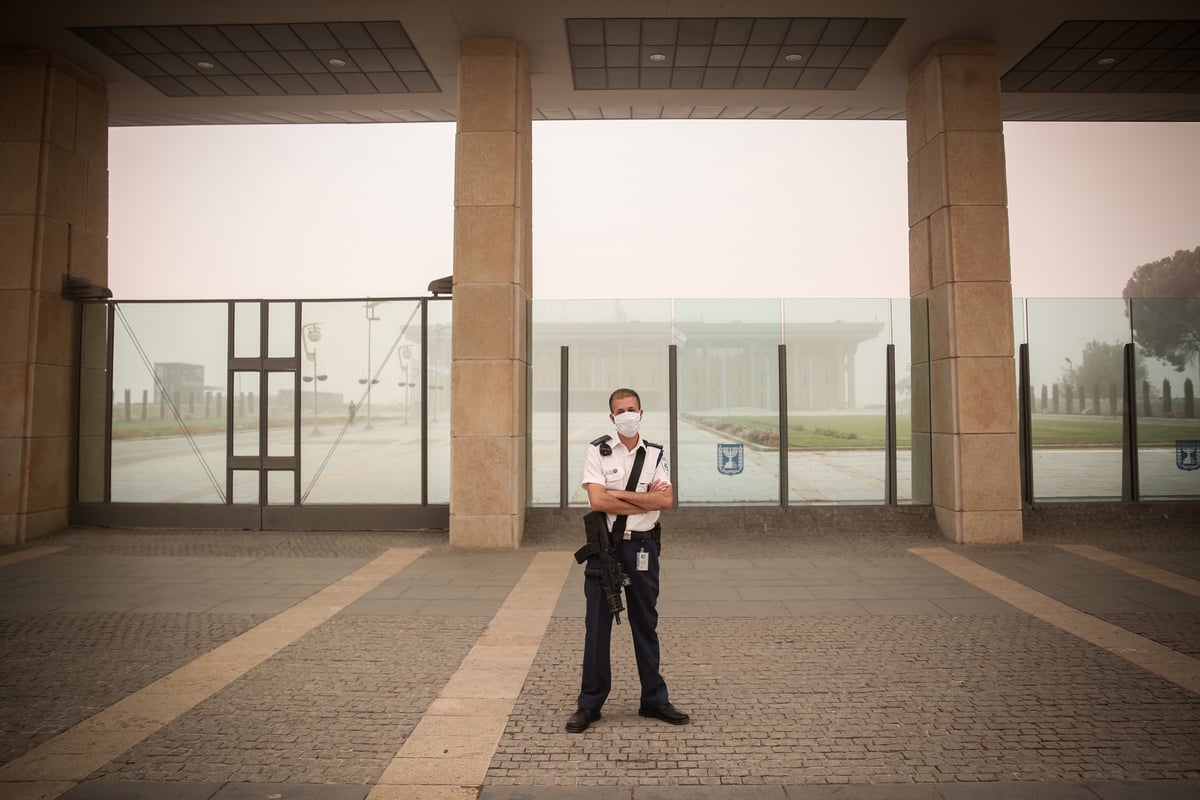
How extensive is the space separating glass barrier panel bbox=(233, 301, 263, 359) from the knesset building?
2.19 meters

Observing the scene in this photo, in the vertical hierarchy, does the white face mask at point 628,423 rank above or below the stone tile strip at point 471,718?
above

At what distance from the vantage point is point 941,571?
A: 841 centimetres

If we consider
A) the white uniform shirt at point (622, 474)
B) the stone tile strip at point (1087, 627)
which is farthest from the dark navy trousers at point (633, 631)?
the stone tile strip at point (1087, 627)

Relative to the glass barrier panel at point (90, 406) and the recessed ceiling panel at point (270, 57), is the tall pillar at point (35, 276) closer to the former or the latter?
the glass barrier panel at point (90, 406)

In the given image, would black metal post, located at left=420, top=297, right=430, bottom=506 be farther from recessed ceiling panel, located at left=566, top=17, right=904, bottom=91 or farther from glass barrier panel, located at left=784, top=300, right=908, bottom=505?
glass barrier panel, located at left=784, top=300, right=908, bottom=505

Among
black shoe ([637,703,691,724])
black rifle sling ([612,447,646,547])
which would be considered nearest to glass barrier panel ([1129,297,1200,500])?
black shoe ([637,703,691,724])

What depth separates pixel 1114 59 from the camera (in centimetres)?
1094

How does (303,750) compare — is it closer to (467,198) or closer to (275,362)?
(467,198)

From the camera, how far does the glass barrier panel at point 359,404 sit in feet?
36.9

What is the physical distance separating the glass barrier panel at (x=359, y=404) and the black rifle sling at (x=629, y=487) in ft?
24.6

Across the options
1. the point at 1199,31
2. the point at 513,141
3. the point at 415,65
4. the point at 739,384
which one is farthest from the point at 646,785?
the point at 1199,31

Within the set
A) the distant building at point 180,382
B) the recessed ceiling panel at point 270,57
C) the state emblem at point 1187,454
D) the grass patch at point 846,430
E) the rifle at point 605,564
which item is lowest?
the rifle at point 605,564

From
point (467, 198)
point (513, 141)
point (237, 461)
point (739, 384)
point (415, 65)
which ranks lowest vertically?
point (237, 461)

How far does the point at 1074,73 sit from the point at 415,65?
34.8ft
